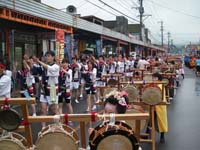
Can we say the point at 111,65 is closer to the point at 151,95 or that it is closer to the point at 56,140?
the point at 151,95

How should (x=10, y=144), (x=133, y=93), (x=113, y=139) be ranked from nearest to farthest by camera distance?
(x=113, y=139)
(x=10, y=144)
(x=133, y=93)

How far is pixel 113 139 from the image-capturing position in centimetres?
324

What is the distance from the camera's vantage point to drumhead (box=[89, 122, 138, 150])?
3.24 metres

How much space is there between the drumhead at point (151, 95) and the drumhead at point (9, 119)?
348cm

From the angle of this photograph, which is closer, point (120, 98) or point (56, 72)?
point (120, 98)

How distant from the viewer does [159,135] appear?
28.3 ft

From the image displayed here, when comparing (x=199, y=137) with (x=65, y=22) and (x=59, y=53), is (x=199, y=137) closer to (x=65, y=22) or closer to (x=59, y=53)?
(x=59, y=53)

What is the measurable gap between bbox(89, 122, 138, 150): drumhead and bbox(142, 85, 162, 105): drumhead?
11.8 feet

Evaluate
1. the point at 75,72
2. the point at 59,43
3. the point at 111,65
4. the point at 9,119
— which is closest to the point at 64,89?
the point at 75,72

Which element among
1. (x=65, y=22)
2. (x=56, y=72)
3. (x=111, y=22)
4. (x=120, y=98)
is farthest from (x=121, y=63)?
(x=111, y=22)

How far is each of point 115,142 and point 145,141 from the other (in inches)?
163

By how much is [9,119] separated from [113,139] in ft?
3.83

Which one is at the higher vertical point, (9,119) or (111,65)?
(111,65)

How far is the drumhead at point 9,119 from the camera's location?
3789mm
